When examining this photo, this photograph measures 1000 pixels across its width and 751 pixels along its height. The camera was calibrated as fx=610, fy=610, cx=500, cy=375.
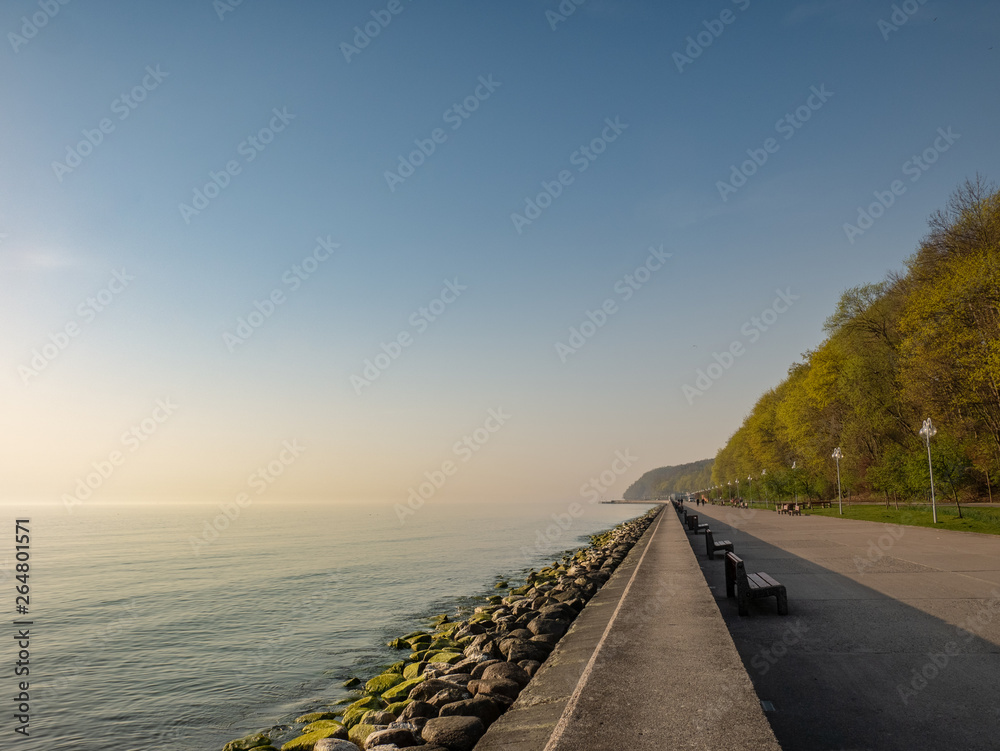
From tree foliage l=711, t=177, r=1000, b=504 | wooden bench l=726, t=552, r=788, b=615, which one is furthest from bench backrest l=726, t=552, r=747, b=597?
tree foliage l=711, t=177, r=1000, b=504

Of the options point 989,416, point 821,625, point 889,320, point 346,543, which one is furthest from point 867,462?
point 821,625

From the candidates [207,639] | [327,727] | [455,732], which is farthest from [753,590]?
[207,639]

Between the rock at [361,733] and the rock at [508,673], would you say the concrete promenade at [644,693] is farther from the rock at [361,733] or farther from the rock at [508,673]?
the rock at [361,733]

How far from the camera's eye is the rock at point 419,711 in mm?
6414

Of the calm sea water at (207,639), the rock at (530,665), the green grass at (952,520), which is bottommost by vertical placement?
the green grass at (952,520)

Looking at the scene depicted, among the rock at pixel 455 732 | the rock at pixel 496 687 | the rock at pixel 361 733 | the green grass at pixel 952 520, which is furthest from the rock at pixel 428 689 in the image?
the green grass at pixel 952 520

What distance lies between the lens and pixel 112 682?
11828 mm

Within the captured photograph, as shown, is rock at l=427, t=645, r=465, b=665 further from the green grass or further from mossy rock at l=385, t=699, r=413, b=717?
the green grass

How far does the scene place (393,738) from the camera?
18.4ft

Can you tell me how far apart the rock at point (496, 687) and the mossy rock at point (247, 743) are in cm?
315

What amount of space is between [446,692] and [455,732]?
58.5 inches

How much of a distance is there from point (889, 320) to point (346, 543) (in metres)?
43.7

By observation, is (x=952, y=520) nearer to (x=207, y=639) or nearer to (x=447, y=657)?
(x=447, y=657)

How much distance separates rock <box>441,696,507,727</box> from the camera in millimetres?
5875
